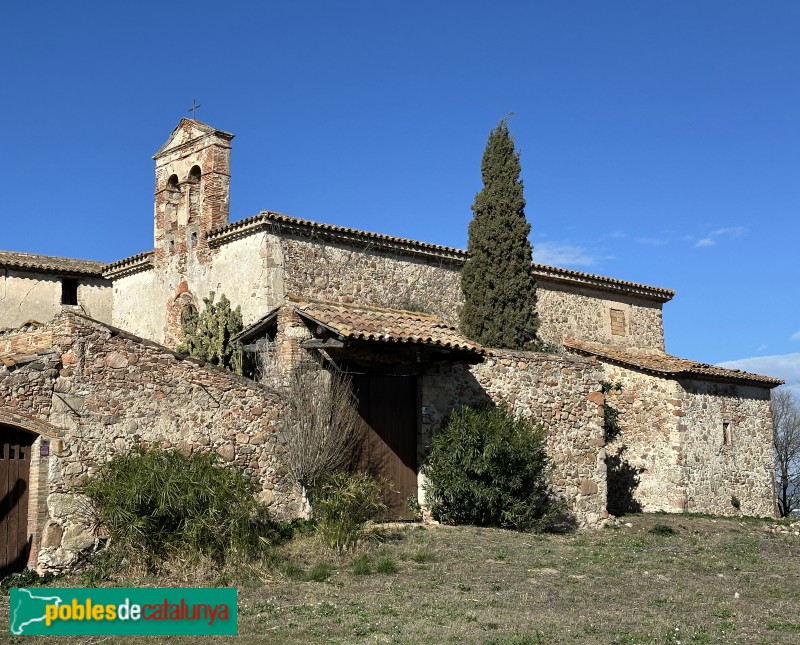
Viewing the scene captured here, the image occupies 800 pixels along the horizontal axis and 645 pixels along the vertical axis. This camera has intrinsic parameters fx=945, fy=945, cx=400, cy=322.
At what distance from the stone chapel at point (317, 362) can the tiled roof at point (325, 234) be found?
0.15ft

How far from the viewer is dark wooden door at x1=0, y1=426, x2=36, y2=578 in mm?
12891

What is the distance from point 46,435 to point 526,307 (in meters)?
12.4

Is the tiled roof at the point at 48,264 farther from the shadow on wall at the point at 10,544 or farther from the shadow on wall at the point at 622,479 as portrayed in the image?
the shadow on wall at the point at 10,544

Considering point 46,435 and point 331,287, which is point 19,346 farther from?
point 331,287

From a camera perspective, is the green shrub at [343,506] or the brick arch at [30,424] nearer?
the brick arch at [30,424]

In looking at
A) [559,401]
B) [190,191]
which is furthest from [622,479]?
[190,191]

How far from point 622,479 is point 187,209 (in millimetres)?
13045

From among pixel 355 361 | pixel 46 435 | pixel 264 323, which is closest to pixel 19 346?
pixel 46 435

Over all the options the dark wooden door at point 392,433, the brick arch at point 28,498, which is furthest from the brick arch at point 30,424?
the dark wooden door at point 392,433

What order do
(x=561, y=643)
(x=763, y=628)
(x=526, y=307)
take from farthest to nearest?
1. (x=526, y=307)
2. (x=763, y=628)
3. (x=561, y=643)

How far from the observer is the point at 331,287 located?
70.1ft

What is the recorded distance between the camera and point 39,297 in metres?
30.5

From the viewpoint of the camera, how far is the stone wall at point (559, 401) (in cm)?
1842
